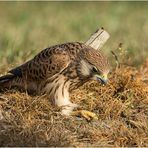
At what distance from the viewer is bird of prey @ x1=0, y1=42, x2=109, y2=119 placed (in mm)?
6902

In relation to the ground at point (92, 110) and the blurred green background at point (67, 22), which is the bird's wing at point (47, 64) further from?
the blurred green background at point (67, 22)

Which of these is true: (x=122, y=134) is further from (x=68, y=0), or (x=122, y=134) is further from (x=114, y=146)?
(x=68, y=0)

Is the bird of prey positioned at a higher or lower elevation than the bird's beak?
higher

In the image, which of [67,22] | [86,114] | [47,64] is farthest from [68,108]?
[67,22]

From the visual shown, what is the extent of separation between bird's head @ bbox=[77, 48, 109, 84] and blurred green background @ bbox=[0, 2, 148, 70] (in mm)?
3589

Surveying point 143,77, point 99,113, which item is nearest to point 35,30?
point 143,77

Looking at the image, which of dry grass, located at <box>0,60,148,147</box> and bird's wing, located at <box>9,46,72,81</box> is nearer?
dry grass, located at <box>0,60,148,147</box>

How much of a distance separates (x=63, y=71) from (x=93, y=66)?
0.33 metres

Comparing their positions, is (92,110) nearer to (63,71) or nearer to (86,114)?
(86,114)

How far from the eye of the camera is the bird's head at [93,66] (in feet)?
22.4

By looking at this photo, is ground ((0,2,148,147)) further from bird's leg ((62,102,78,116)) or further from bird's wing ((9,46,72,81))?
bird's wing ((9,46,72,81))

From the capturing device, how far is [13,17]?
16.1 meters

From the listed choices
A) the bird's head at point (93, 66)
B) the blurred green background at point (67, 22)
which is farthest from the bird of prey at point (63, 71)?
the blurred green background at point (67, 22)

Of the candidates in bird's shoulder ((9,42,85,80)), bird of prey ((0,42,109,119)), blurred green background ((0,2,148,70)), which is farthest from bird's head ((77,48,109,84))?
blurred green background ((0,2,148,70))
